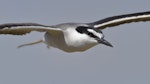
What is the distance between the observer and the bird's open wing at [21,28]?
2323 centimetres

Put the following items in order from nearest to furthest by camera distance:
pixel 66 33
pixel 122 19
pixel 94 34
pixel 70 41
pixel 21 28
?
1. pixel 21 28
2. pixel 94 34
3. pixel 70 41
4. pixel 66 33
5. pixel 122 19

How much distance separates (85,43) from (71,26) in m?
0.91

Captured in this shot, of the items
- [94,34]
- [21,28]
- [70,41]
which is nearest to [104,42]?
[94,34]

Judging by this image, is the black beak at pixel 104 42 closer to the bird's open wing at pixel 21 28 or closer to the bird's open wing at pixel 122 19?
the bird's open wing at pixel 21 28

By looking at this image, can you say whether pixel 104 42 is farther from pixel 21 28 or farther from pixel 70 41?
pixel 21 28

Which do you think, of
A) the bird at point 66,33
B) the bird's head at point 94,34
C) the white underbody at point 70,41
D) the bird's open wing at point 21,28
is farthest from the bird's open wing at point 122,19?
the bird's open wing at point 21,28

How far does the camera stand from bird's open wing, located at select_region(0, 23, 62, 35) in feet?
76.2

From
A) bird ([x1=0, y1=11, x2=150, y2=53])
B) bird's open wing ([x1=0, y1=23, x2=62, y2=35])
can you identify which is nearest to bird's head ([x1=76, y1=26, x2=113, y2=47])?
bird ([x1=0, y1=11, x2=150, y2=53])

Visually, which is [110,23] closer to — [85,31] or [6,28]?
[85,31]

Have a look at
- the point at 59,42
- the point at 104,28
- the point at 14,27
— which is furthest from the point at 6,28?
the point at 104,28

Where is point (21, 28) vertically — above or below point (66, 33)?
above

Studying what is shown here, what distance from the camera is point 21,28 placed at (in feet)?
76.4

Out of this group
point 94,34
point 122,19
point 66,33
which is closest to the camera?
point 94,34

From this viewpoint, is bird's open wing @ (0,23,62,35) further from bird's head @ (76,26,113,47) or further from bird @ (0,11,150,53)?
bird's head @ (76,26,113,47)
